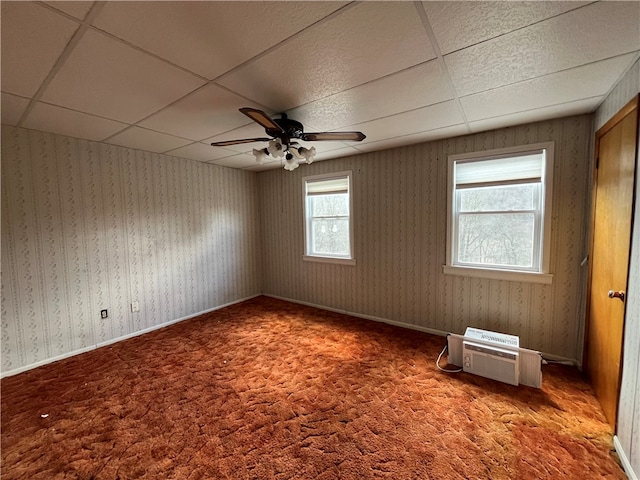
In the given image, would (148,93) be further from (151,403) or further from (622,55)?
(622,55)

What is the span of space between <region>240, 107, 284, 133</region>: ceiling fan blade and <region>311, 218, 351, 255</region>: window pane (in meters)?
2.25

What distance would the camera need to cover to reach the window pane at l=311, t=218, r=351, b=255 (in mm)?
4105

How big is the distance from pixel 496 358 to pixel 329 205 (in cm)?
284

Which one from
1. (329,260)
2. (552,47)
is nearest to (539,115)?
(552,47)

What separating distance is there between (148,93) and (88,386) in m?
2.53

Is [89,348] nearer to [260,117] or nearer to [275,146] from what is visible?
[275,146]

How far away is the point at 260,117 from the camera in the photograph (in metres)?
1.78

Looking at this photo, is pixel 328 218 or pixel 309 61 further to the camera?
pixel 328 218

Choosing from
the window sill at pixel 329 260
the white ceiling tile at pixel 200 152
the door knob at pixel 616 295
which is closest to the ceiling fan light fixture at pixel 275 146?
the white ceiling tile at pixel 200 152

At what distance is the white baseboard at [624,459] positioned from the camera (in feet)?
4.65

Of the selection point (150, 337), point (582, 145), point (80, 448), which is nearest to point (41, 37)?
point (80, 448)

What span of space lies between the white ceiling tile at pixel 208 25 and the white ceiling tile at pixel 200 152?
6.11ft

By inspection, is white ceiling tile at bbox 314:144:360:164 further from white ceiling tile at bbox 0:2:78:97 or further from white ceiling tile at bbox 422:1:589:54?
white ceiling tile at bbox 0:2:78:97

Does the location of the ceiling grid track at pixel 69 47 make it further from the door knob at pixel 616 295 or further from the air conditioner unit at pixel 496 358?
the air conditioner unit at pixel 496 358
